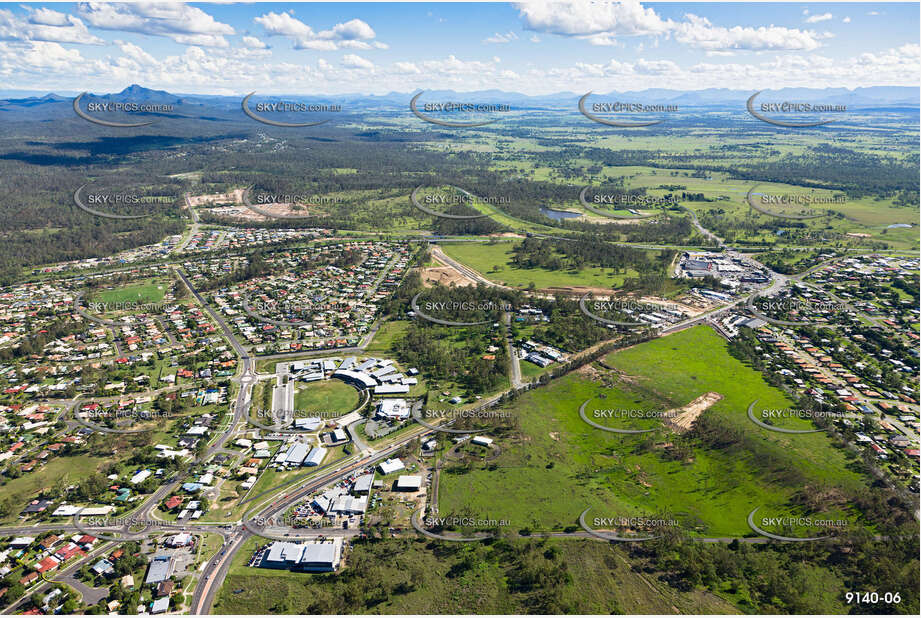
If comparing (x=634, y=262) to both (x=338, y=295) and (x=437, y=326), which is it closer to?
(x=437, y=326)

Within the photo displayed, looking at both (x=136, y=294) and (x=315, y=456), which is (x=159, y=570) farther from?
(x=136, y=294)

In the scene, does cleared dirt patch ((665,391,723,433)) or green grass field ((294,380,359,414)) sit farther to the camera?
green grass field ((294,380,359,414))

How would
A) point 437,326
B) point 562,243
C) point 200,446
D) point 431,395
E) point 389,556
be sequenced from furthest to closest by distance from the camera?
point 562,243 → point 437,326 → point 431,395 → point 200,446 → point 389,556

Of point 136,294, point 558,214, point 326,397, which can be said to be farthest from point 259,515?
point 558,214

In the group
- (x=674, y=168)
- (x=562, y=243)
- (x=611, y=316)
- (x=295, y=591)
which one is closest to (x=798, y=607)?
(x=295, y=591)

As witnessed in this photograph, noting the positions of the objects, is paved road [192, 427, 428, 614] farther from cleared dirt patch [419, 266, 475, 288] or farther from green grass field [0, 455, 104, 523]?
cleared dirt patch [419, 266, 475, 288]

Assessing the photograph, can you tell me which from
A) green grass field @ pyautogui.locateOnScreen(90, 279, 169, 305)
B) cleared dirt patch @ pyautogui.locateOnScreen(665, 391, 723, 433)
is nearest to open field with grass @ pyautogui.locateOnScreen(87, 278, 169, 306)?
green grass field @ pyautogui.locateOnScreen(90, 279, 169, 305)
